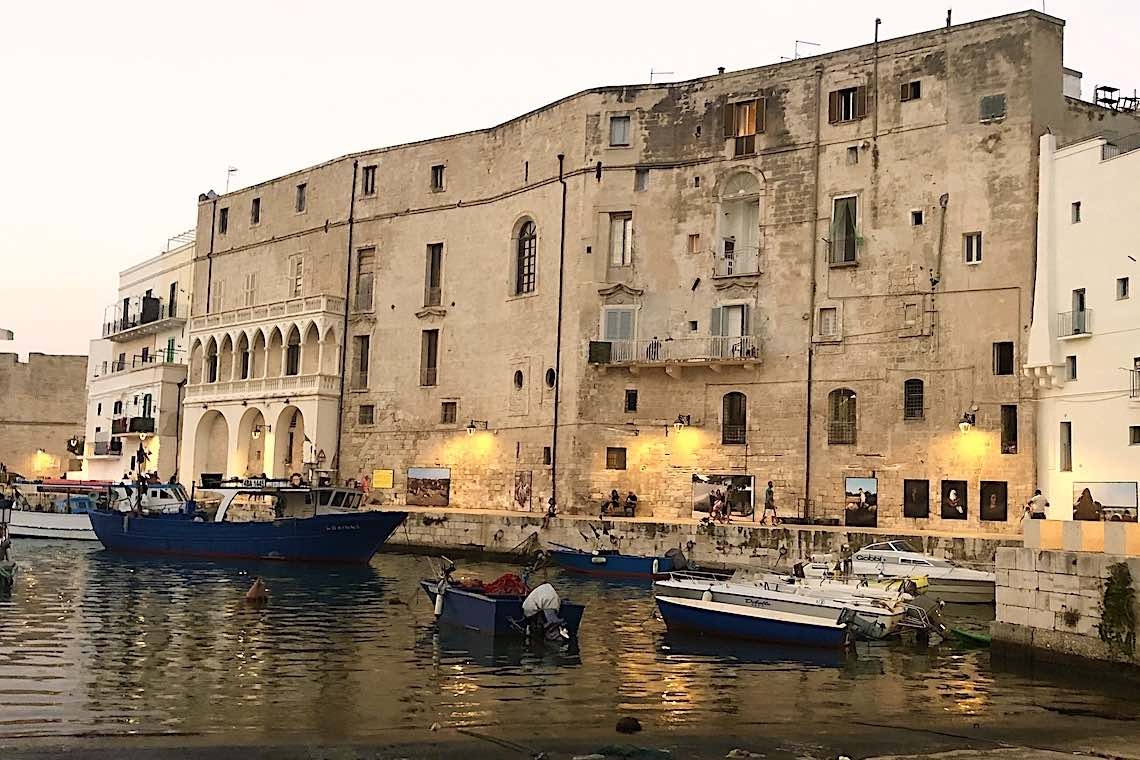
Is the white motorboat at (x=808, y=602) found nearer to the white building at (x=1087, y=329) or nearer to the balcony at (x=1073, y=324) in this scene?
the white building at (x=1087, y=329)

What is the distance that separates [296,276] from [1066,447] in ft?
106

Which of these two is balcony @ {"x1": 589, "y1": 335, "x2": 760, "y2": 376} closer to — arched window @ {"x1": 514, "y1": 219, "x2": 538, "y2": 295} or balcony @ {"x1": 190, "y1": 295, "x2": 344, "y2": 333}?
arched window @ {"x1": 514, "y1": 219, "x2": 538, "y2": 295}

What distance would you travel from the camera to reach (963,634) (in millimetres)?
22250

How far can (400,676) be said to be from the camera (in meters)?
17.5

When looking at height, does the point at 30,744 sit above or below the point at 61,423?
below

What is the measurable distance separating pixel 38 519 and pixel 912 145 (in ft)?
109

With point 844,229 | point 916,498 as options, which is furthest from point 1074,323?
point 844,229

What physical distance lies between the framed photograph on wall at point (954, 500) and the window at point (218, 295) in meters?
34.4

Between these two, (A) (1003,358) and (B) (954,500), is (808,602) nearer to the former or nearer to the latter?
(B) (954,500)

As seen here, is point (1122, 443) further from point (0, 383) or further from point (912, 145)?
point (0, 383)

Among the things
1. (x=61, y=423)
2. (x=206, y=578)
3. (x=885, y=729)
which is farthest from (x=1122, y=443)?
(x=61, y=423)

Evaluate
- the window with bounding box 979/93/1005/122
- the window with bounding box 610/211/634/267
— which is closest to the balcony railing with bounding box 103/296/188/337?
the window with bounding box 610/211/634/267

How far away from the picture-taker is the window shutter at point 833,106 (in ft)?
126

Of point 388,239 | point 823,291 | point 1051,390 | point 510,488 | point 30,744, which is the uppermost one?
point 388,239
